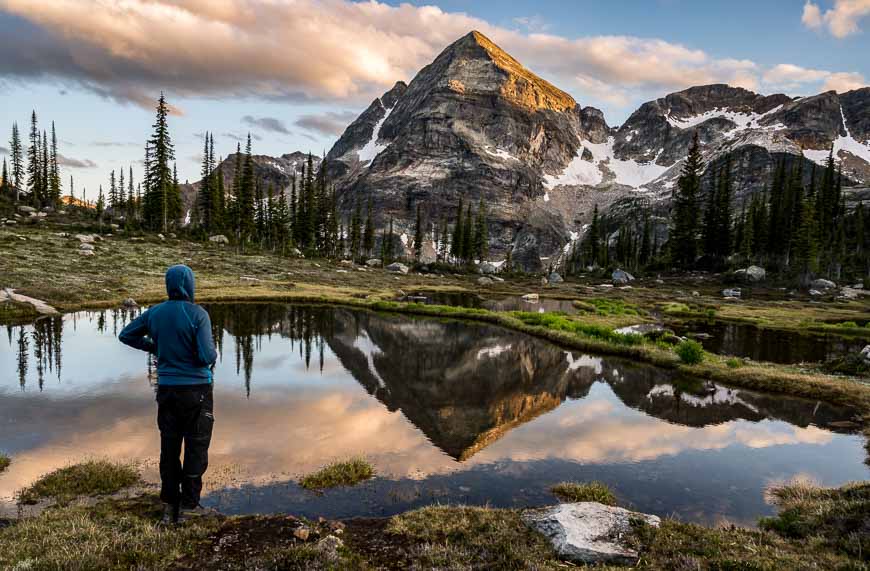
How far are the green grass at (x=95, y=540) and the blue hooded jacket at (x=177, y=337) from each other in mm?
2396

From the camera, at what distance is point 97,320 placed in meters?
33.1

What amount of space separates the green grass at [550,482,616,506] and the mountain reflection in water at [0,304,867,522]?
0.43 m

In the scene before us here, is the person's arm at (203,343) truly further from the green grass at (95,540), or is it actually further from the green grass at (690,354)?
the green grass at (690,354)

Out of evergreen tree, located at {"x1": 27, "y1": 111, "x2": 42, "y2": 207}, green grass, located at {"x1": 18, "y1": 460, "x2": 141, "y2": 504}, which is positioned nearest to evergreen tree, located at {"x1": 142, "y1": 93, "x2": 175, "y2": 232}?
evergreen tree, located at {"x1": 27, "y1": 111, "x2": 42, "y2": 207}

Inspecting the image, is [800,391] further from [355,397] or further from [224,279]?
[224,279]

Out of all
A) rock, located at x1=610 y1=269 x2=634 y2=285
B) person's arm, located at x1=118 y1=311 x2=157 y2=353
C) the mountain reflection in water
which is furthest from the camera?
rock, located at x1=610 y1=269 x2=634 y2=285

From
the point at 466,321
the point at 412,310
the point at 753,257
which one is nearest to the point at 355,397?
the point at 466,321

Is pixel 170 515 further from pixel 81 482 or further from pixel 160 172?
pixel 160 172

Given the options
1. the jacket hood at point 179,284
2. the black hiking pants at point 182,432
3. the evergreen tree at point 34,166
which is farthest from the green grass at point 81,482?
the evergreen tree at point 34,166

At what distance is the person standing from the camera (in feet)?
26.3

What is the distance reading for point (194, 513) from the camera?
28.2 feet

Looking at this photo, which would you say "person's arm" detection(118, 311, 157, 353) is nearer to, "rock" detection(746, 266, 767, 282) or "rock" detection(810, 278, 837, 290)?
"rock" detection(746, 266, 767, 282)

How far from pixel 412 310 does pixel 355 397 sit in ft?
87.5

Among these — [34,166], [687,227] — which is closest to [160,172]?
Answer: [34,166]
